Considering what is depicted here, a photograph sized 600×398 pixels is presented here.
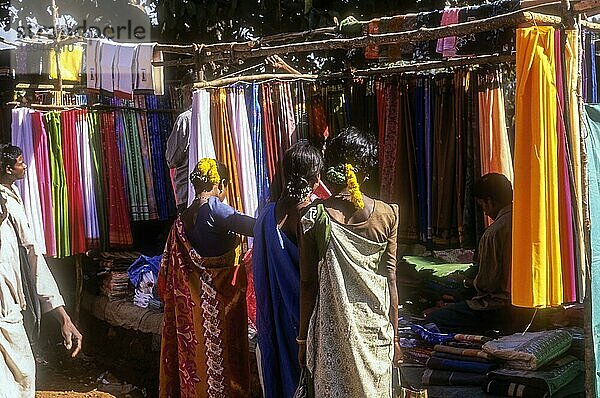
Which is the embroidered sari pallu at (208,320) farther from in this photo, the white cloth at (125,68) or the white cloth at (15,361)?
the white cloth at (125,68)

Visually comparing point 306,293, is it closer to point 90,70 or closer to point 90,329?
point 90,70

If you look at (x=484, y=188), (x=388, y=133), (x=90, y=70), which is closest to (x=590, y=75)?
(x=484, y=188)

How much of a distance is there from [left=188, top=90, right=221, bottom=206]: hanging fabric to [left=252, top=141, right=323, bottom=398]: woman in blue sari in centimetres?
133

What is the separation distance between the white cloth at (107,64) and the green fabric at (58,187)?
103 cm

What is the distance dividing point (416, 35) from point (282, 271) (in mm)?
1708

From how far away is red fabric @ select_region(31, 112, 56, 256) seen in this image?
6707mm

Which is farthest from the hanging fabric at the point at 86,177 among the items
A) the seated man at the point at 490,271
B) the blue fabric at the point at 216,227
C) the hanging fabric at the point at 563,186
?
the hanging fabric at the point at 563,186

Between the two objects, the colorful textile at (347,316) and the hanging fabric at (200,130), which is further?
the hanging fabric at (200,130)

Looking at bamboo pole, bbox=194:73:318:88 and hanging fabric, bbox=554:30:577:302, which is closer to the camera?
hanging fabric, bbox=554:30:577:302

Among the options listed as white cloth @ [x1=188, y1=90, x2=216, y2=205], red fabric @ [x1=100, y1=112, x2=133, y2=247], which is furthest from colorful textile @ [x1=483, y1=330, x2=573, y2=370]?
red fabric @ [x1=100, y1=112, x2=133, y2=247]

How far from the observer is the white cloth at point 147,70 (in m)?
5.70

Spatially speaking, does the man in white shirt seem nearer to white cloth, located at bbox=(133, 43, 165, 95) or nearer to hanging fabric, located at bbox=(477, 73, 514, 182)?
white cloth, located at bbox=(133, 43, 165, 95)

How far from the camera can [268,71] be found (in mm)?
7762

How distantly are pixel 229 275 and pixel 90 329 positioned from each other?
3.67m
